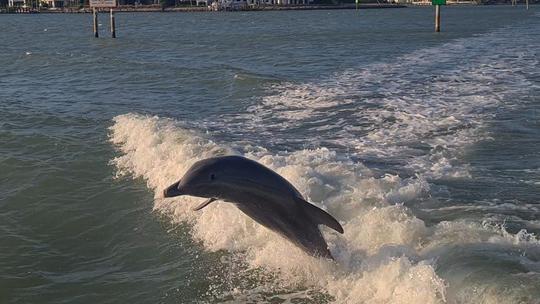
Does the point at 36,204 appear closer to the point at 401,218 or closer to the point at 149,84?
the point at 401,218

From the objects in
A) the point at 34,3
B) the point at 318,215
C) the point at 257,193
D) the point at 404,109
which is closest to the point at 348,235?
the point at 318,215

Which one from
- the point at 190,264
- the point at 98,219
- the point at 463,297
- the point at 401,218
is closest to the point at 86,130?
the point at 98,219

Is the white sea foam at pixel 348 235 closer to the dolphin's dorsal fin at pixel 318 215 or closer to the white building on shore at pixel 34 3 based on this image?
the dolphin's dorsal fin at pixel 318 215

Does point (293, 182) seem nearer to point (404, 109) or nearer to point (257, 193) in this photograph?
point (257, 193)

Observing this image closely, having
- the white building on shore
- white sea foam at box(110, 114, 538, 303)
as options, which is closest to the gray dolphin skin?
white sea foam at box(110, 114, 538, 303)

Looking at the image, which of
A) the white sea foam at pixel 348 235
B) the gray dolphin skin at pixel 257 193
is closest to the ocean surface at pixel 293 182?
the white sea foam at pixel 348 235

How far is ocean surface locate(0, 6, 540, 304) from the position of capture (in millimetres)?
6812

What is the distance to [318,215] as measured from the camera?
19.7 ft

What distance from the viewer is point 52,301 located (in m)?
7.17

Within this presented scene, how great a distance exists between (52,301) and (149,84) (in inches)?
730

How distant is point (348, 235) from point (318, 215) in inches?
71.1

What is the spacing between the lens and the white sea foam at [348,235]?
6.45 meters

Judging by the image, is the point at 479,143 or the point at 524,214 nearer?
the point at 524,214

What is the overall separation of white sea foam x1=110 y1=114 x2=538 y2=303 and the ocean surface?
0.02 m
